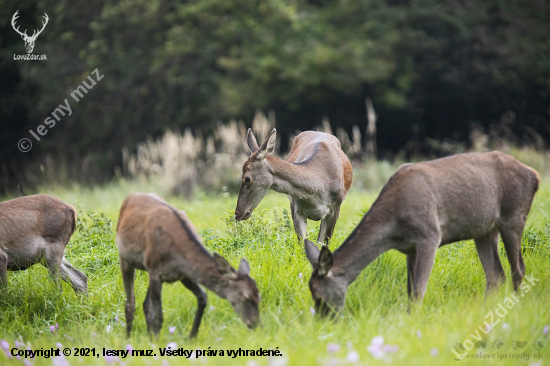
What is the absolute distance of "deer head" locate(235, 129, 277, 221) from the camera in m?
6.46

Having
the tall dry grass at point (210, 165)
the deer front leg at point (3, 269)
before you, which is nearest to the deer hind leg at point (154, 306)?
the deer front leg at point (3, 269)

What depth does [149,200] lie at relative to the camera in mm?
5027

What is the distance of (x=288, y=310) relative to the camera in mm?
5008

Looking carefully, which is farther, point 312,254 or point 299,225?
point 299,225

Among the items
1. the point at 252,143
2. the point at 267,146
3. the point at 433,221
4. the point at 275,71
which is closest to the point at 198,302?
the point at 433,221

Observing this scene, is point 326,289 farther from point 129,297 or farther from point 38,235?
point 38,235

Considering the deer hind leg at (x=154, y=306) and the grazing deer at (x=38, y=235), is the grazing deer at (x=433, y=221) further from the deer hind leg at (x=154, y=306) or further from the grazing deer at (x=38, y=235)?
the grazing deer at (x=38, y=235)

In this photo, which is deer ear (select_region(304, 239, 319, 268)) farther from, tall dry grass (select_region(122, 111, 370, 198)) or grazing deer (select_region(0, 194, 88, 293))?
tall dry grass (select_region(122, 111, 370, 198))

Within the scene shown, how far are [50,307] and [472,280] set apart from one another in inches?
167

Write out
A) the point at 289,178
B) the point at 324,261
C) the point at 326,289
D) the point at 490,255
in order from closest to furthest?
the point at 324,261 → the point at 326,289 → the point at 490,255 → the point at 289,178

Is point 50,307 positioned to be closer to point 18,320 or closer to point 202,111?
point 18,320

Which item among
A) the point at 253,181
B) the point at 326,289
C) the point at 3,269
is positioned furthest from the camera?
the point at 253,181

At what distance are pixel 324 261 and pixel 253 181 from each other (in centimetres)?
204

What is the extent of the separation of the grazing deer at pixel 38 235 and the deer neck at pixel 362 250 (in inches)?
114
